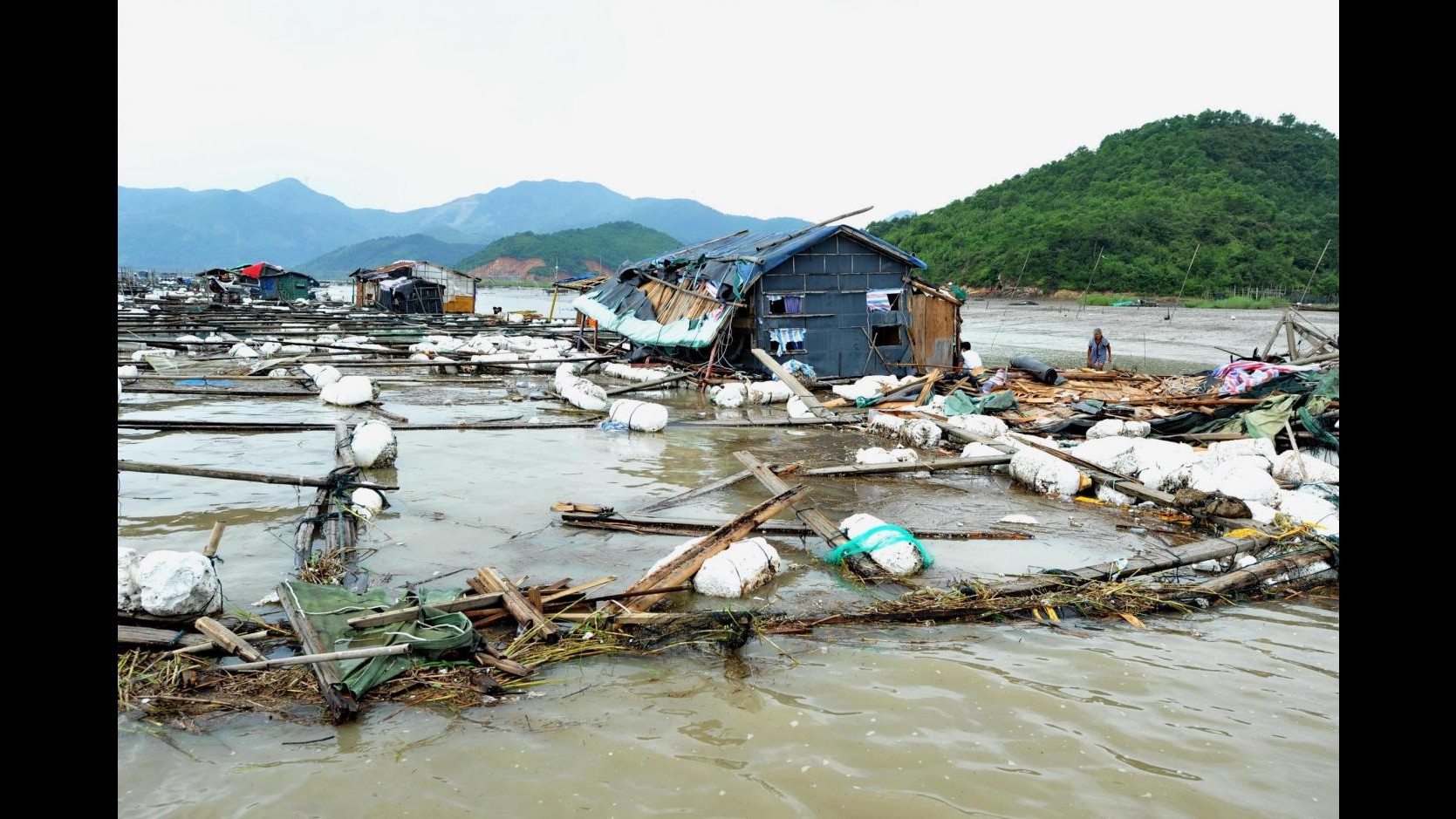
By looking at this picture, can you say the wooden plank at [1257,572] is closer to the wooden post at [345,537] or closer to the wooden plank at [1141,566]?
the wooden plank at [1141,566]

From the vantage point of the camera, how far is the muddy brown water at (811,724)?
3.69 m

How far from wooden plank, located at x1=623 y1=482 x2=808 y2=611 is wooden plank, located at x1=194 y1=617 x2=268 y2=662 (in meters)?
2.15

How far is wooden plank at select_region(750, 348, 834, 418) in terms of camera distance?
1486 centimetres

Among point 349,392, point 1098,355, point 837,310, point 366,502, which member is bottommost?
point 366,502

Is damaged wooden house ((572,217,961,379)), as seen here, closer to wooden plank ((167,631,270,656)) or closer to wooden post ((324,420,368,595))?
wooden post ((324,420,368,595))

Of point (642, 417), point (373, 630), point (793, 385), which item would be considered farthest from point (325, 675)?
point (793, 385)

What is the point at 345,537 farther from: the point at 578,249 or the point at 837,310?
the point at 578,249

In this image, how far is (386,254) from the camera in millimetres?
180625

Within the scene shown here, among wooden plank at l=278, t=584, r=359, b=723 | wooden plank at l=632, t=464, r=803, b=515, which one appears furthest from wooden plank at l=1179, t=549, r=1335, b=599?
wooden plank at l=278, t=584, r=359, b=723

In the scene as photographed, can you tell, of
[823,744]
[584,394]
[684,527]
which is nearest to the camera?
[823,744]

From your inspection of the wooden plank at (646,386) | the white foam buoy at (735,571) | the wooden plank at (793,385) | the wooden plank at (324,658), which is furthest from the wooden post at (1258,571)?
the wooden plank at (646,386)

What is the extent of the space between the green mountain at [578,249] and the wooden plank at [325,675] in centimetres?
10632

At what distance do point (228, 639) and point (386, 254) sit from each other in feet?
632
